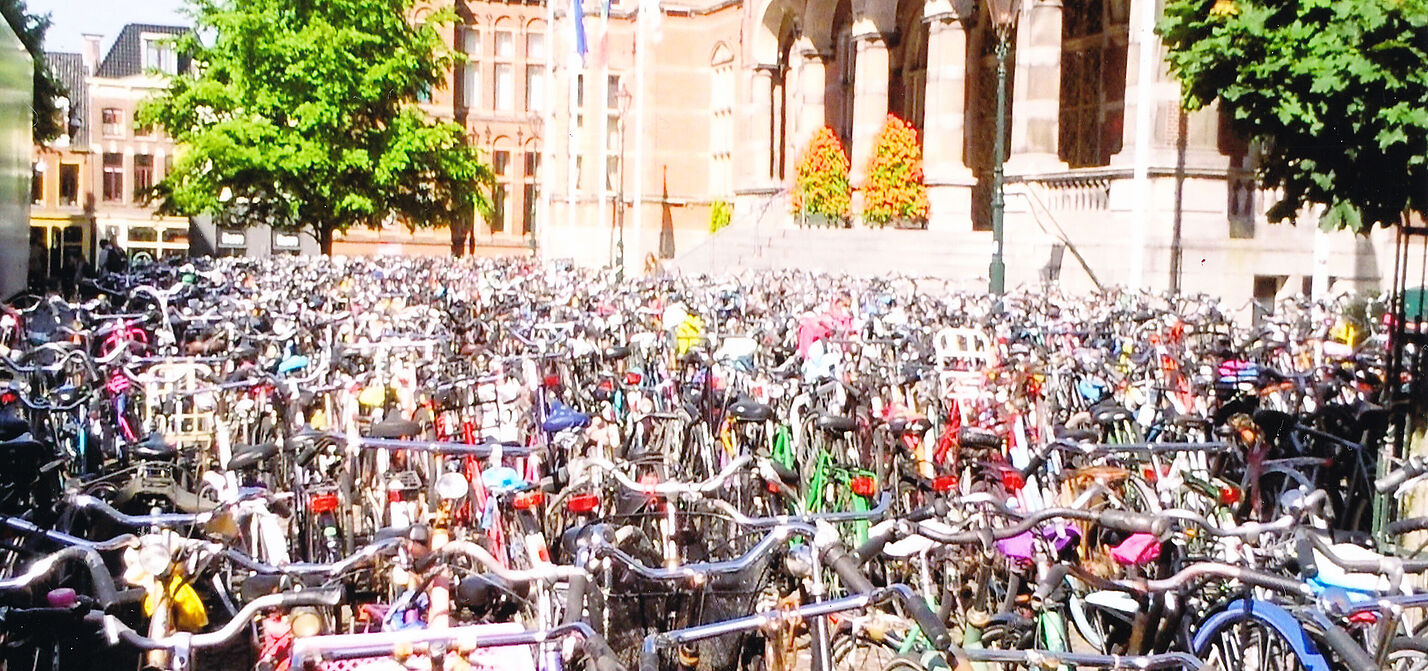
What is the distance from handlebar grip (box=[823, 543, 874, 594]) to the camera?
3883 millimetres

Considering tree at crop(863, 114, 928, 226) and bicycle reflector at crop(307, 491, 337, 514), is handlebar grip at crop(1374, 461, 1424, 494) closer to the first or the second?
bicycle reflector at crop(307, 491, 337, 514)

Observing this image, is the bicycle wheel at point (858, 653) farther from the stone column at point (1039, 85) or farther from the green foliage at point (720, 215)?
the green foliage at point (720, 215)

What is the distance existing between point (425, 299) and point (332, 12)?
21721 millimetres

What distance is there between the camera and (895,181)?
Answer: 27781mm

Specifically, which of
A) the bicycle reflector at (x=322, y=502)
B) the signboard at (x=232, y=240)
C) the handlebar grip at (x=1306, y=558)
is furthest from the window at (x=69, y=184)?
the handlebar grip at (x=1306, y=558)

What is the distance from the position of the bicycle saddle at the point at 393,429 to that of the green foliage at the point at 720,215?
33.7 meters

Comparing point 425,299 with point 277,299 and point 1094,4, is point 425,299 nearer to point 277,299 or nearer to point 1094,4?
point 277,299

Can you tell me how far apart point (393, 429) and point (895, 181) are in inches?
841

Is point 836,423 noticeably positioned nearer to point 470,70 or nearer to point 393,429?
point 393,429

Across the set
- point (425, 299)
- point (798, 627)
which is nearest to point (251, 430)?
point (798, 627)

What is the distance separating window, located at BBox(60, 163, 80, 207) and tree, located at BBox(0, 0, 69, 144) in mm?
28741

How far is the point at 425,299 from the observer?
18344mm

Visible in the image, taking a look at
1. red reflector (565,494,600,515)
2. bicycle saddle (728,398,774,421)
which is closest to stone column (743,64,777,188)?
bicycle saddle (728,398,774,421)

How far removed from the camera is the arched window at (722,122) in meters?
42.8
